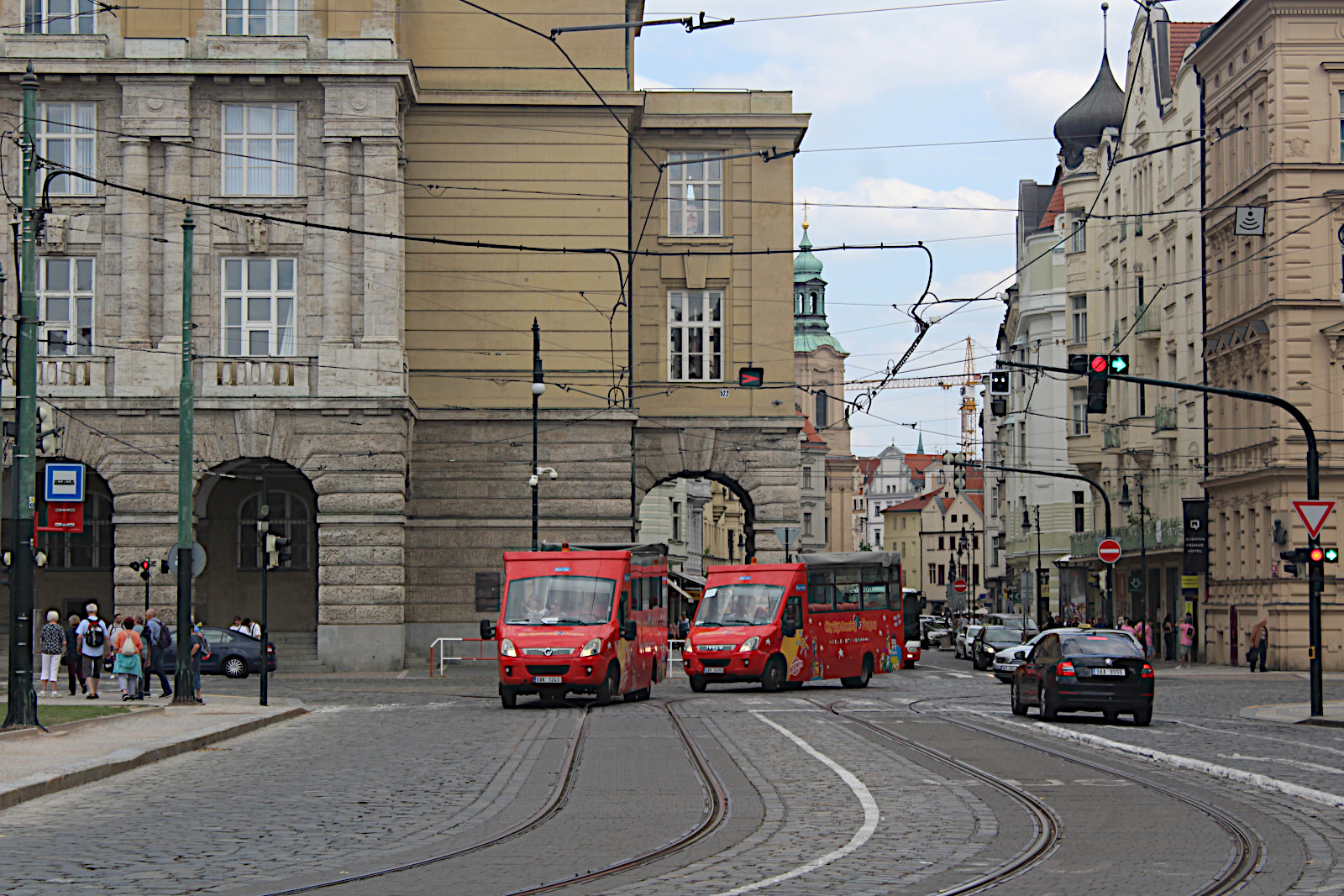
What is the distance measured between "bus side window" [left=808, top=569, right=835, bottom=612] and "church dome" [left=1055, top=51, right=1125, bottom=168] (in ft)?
160

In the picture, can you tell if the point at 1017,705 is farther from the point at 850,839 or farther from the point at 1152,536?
the point at 1152,536

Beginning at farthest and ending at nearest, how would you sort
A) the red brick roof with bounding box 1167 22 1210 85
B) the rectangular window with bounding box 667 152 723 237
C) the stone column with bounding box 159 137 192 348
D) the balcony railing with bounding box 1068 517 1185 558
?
the red brick roof with bounding box 1167 22 1210 85, the balcony railing with bounding box 1068 517 1185 558, the rectangular window with bounding box 667 152 723 237, the stone column with bounding box 159 137 192 348

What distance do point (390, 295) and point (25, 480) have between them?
831 inches

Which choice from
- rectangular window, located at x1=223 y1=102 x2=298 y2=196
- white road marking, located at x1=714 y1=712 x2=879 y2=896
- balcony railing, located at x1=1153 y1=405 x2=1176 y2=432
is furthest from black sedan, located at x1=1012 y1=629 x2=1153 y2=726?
balcony railing, located at x1=1153 y1=405 x2=1176 y2=432

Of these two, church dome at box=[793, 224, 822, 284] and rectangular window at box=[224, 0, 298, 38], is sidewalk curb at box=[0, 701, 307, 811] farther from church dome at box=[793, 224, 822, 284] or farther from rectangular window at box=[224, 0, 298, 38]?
church dome at box=[793, 224, 822, 284]

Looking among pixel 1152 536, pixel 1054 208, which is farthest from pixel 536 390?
pixel 1054 208

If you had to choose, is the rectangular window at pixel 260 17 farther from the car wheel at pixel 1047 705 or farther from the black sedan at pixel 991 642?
the car wheel at pixel 1047 705


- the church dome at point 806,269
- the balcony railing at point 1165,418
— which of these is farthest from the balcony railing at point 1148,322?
the church dome at point 806,269

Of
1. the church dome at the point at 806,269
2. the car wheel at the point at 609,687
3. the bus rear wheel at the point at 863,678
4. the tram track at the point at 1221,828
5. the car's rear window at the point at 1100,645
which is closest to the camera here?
the tram track at the point at 1221,828

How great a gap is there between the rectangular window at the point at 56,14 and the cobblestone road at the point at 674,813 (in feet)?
82.5

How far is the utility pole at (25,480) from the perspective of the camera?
22.5m

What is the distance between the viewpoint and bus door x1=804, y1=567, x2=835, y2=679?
38156 mm

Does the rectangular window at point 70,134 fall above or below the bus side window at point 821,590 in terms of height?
above

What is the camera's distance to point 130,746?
68.3 ft
